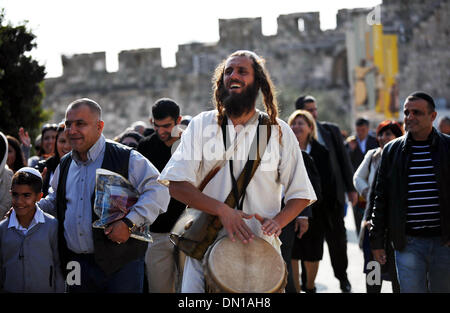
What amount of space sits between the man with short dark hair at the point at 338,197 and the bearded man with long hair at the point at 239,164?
4.78m

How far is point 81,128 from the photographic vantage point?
17.7 ft

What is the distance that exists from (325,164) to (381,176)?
3032mm

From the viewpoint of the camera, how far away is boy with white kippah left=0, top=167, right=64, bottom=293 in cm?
550

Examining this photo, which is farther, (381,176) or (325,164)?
(325,164)

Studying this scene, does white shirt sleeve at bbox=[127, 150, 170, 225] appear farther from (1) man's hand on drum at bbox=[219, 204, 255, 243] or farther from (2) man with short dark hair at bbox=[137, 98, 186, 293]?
(2) man with short dark hair at bbox=[137, 98, 186, 293]

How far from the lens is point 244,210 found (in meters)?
4.51

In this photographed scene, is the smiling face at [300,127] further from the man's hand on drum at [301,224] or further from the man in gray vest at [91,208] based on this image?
the man in gray vest at [91,208]

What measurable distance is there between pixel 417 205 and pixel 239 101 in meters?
2.06

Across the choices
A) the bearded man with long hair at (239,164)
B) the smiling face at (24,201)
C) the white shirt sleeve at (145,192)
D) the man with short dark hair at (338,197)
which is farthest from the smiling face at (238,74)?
the man with short dark hair at (338,197)

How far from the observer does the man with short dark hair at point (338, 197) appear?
9344 mm

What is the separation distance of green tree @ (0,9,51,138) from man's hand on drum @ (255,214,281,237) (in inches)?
260
